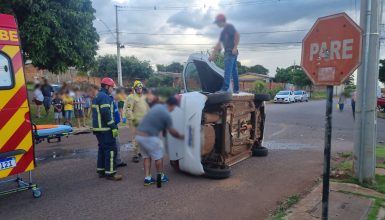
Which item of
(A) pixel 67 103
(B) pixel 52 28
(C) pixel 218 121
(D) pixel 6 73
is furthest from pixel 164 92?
(B) pixel 52 28

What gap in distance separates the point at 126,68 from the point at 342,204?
4309mm

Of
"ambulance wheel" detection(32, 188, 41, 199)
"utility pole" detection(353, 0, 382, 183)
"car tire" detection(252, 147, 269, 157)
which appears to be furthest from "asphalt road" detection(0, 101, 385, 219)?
"utility pole" detection(353, 0, 382, 183)

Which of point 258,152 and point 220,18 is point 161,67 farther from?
point 258,152

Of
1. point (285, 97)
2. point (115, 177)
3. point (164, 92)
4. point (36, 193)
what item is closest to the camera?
point (164, 92)

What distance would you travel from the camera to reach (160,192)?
5715 mm

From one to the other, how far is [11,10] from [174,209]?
10.2m

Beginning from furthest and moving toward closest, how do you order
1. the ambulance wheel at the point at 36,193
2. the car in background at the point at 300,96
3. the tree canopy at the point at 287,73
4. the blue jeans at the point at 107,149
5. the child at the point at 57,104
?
1. the car in background at the point at 300,96
2. the blue jeans at the point at 107,149
3. the ambulance wheel at the point at 36,193
4. the tree canopy at the point at 287,73
5. the child at the point at 57,104

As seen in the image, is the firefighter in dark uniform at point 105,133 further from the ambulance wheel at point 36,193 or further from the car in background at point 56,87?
the car in background at point 56,87

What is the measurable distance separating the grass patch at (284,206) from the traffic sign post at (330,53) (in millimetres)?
808

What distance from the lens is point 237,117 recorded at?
692cm

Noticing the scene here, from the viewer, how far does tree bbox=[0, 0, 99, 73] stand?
36.1 ft

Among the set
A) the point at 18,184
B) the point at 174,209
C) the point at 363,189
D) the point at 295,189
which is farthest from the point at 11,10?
the point at 363,189

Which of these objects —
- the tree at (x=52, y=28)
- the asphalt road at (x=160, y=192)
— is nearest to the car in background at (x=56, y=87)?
the asphalt road at (x=160, y=192)

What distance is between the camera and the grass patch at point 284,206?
15.0ft
